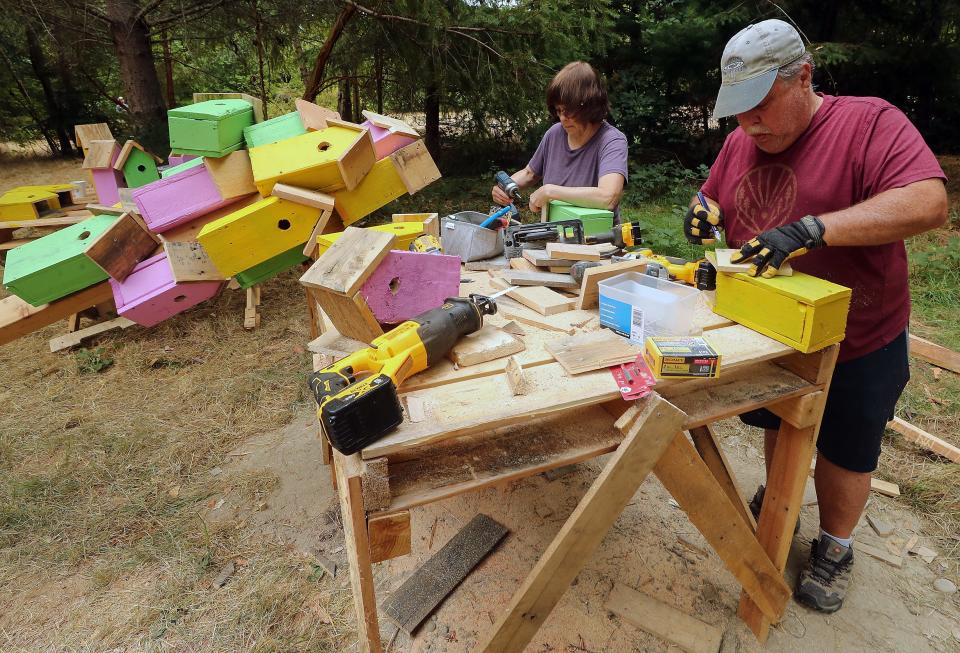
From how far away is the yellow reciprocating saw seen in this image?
1134mm

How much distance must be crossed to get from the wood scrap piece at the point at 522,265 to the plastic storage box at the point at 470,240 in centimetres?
21

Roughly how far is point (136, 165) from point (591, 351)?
463cm

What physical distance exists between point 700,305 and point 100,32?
6.51m

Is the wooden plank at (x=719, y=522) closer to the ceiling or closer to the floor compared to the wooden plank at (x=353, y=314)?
closer to the floor

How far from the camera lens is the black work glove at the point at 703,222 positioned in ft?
6.41

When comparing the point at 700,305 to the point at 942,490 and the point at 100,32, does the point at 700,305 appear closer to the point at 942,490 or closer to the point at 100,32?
the point at 942,490

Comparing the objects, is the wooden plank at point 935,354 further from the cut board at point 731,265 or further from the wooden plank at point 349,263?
the wooden plank at point 349,263

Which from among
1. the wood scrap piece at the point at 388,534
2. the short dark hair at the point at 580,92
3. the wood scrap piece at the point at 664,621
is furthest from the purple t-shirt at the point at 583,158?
the wood scrap piece at the point at 388,534

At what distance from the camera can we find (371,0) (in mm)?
4707

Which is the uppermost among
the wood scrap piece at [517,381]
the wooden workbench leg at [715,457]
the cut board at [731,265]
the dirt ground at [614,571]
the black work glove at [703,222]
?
the black work glove at [703,222]

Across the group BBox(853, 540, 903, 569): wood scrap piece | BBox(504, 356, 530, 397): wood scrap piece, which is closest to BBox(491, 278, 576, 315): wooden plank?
BBox(504, 356, 530, 397): wood scrap piece

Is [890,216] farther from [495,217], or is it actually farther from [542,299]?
[495,217]

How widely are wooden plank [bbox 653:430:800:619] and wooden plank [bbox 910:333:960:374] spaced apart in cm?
279

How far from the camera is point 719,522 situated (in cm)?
164
